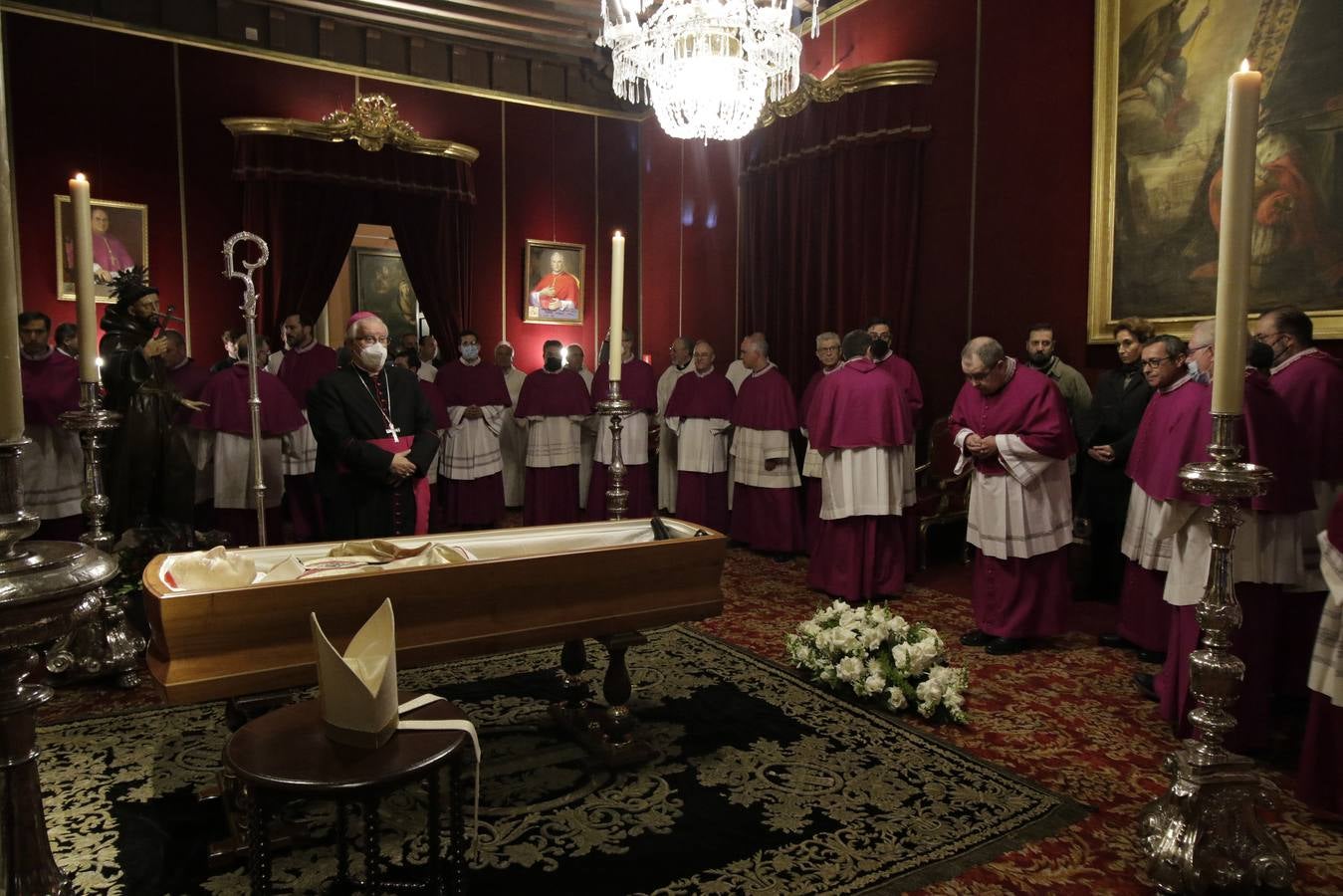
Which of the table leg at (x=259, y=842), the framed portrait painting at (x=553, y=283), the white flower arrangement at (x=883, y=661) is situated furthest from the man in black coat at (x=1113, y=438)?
the framed portrait painting at (x=553, y=283)

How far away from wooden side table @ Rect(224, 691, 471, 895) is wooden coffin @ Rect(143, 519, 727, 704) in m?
0.35

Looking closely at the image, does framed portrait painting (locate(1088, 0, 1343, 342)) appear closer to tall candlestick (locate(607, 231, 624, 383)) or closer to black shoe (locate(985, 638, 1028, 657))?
black shoe (locate(985, 638, 1028, 657))

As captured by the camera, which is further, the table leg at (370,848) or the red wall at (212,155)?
the red wall at (212,155)

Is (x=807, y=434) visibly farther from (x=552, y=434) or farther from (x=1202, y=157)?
(x=1202, y=157)

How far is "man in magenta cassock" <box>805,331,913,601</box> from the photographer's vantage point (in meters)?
6.59

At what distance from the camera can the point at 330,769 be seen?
2.21 m

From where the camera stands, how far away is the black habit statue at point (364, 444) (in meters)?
4.73

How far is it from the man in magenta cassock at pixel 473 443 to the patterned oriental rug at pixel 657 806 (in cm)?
538

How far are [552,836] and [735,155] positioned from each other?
9.38 metres

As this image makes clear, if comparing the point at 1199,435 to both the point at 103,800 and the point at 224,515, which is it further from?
the point at 224,515

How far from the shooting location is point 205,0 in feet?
32.5

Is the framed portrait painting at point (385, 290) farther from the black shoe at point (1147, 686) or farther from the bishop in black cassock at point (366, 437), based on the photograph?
the black shoe at point (1147, 686)

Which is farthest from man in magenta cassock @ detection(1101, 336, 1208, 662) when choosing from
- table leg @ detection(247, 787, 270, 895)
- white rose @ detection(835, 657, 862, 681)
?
table leg @ detection(247, 787, 270, 895)

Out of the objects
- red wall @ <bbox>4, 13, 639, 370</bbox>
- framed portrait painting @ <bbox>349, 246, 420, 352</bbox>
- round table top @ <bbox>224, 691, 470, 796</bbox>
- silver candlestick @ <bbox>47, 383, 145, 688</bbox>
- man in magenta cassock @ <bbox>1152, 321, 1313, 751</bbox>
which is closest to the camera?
round table top @ <bbox>224, 691, 470, 796</bbox>
